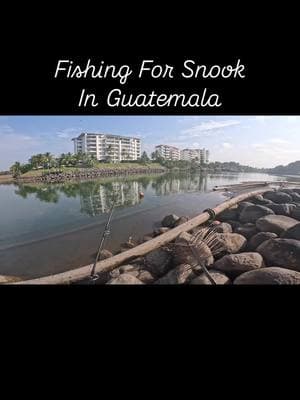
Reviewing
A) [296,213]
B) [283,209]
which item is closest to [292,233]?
[296,213]

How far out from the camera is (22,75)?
2539 millimetres

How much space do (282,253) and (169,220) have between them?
1.95 meters

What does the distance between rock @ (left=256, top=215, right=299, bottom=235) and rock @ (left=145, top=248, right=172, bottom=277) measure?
5.23 ft

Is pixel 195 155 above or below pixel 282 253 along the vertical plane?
above

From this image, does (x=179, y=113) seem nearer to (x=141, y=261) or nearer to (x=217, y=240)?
(x=217, y=240)

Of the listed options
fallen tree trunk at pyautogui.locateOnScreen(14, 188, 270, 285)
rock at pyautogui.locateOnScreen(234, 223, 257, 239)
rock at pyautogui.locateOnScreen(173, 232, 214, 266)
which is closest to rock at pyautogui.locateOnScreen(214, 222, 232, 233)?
rock at pyautogui.locateOnScreen(234, 223, 257, 239)

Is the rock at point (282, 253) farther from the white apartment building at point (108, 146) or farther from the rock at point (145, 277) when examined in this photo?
the white apartment building at point (108, 146)

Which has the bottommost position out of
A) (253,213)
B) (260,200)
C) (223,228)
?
(223,228)

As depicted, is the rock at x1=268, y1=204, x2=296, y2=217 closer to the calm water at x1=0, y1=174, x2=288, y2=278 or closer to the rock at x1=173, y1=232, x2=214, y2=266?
the calm water at x1=0, y1=174, x2=288, y2=278

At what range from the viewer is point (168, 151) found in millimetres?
4285

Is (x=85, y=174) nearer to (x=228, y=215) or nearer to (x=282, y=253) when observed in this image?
(x=228, y=215)

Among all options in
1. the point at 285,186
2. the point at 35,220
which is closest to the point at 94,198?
the point at 35,220

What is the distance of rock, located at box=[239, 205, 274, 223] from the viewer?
4.16 meters

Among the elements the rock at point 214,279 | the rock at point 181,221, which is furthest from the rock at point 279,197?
the rock at point 214,279
